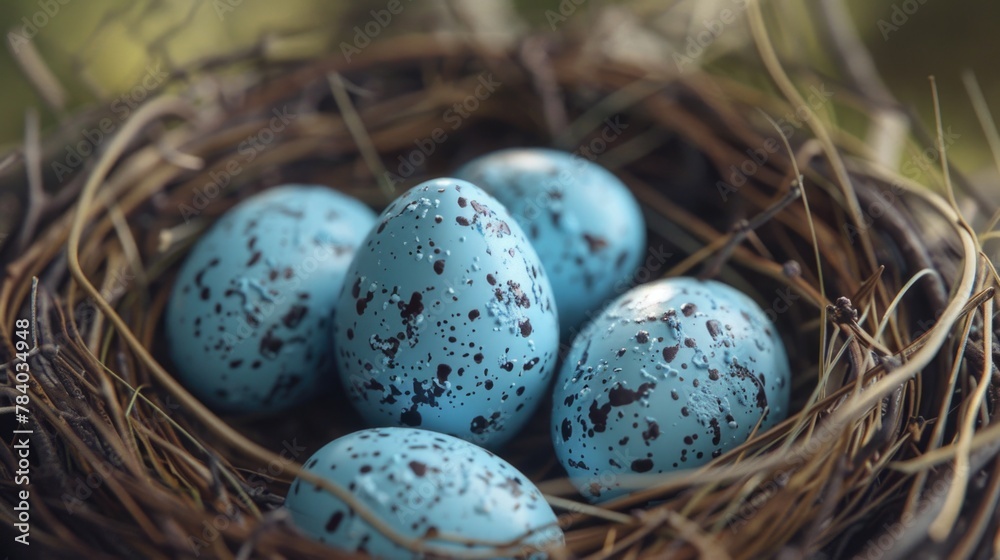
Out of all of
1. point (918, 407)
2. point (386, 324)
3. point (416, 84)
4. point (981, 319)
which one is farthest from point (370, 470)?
point (416, 84)

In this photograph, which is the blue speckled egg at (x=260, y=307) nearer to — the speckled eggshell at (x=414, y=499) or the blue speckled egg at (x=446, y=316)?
the blue speckled egg at (x=446, y=316)

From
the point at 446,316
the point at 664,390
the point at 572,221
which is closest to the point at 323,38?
the point at 572,221

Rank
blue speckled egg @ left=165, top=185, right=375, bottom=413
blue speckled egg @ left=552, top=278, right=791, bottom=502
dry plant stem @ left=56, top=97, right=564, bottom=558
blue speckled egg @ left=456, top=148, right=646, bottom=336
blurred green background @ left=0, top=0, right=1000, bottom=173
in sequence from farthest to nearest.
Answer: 1. blurred green background @ left=0, top=0, right=1000, bottom=173
2. blue speckled egg @ left=456, top=148, right=646, bottom=336
3. blue speckled egg @ left=165, top=185, right=375, bottom=413
4. blue speckled egg @ left=552, top=278, right=791, bottom=502
5. dry plant stem @ left=56, top=97, right=564, bottom=558

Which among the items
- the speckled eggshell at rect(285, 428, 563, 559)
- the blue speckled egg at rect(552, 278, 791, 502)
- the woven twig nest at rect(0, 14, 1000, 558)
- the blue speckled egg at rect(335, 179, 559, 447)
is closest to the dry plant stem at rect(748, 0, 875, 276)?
the woven twig nest at rect(0, 14, 1000, 558)

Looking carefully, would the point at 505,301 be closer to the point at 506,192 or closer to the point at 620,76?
the point at 506,192

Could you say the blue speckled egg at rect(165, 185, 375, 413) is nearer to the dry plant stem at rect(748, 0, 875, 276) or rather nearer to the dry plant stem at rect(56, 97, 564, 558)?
the dry plant stem at rect(56, 97, 564, 558)

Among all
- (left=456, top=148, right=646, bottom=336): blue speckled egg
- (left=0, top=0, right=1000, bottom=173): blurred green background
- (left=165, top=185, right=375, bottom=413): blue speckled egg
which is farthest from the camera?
(left=0, top=0, right=1000, bottom=173): blurred green background
